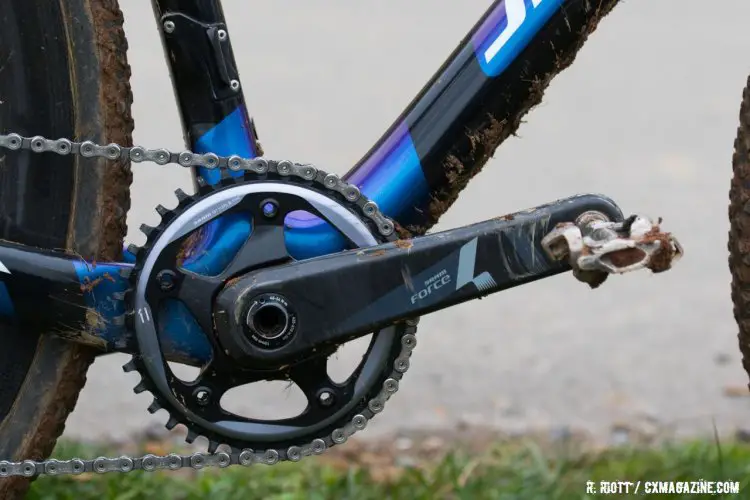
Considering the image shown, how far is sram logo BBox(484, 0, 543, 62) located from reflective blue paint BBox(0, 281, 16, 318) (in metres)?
0.77

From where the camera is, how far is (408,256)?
65.8 inches

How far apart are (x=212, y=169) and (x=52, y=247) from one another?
0.84 ft

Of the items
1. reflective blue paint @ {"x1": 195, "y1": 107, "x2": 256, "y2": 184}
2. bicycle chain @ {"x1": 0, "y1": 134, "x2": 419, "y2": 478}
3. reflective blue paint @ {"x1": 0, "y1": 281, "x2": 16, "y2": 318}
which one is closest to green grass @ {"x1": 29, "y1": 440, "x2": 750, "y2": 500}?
bicycle chain @ {"x1": 0, "y1": 134, "x2": 419, "y2": 478}

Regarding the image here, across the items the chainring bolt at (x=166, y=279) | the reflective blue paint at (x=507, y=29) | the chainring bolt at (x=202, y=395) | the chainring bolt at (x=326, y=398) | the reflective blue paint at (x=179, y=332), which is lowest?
the chainring bolt at (x=202, y=395)

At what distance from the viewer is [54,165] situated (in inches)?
67.8

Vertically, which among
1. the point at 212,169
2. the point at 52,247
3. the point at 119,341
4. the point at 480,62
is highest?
the point at 480,62

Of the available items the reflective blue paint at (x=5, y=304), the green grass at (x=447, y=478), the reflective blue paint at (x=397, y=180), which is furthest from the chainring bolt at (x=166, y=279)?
the green grass at (x=447, y=478)

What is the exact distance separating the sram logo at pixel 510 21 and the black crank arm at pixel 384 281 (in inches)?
10.3

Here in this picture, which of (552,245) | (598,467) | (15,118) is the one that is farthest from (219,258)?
(598,467)

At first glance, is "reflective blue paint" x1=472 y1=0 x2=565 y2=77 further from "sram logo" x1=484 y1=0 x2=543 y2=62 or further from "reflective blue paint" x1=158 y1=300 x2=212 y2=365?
"reflective blue paint" x1=158 y1=300 x2=212 y2=365

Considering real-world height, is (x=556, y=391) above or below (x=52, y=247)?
above

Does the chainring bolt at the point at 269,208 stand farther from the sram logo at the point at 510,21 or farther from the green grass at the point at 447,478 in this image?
the green grass at the point at 447,478

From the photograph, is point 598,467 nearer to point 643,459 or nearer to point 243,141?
point 643,459

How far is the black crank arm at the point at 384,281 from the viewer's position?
5.45 feet
